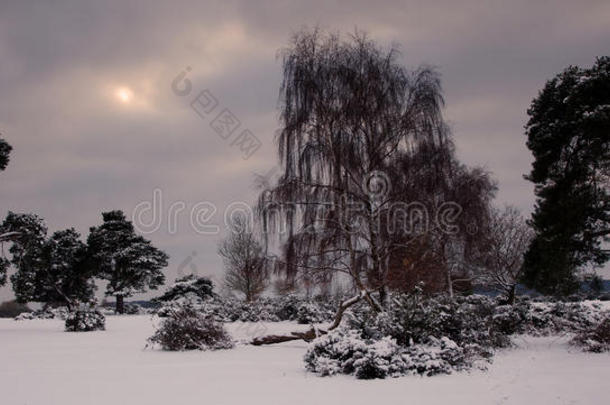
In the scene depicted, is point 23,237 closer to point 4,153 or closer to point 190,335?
point 4,153

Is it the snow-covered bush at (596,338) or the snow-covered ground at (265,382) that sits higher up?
the snow-covered bush at (596,338)

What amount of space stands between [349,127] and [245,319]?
1623 cm

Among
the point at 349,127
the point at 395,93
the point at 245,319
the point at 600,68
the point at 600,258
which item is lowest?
the point at 245,319

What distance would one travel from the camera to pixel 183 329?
42.5 ft

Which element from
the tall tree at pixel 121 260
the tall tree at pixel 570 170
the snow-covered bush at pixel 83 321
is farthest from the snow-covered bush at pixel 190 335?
the tall tree at pixel 121 260

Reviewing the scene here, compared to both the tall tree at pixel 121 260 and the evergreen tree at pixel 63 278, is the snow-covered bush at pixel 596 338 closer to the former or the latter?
the evergreen tree at pixel 63 278

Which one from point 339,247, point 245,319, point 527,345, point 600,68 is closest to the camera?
point 527,345

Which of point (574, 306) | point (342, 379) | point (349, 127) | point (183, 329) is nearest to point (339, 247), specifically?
point (349, 127)

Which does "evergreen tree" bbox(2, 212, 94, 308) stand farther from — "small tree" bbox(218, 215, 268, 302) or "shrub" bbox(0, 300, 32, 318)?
"small tree" bbox(218, 215, 268, 302)

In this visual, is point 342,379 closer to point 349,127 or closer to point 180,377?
point 180,377

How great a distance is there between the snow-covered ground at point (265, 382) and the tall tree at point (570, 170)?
4997mm

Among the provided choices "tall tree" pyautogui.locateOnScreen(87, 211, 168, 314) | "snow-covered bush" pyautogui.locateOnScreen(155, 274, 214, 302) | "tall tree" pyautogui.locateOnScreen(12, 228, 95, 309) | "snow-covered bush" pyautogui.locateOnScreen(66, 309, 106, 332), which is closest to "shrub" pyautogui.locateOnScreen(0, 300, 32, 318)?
"tall tree" pyautogui.locateOnScreen(12, 228, 95, 309)

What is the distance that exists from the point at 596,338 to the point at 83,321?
717 inches

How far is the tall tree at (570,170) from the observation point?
14789 millimetres
